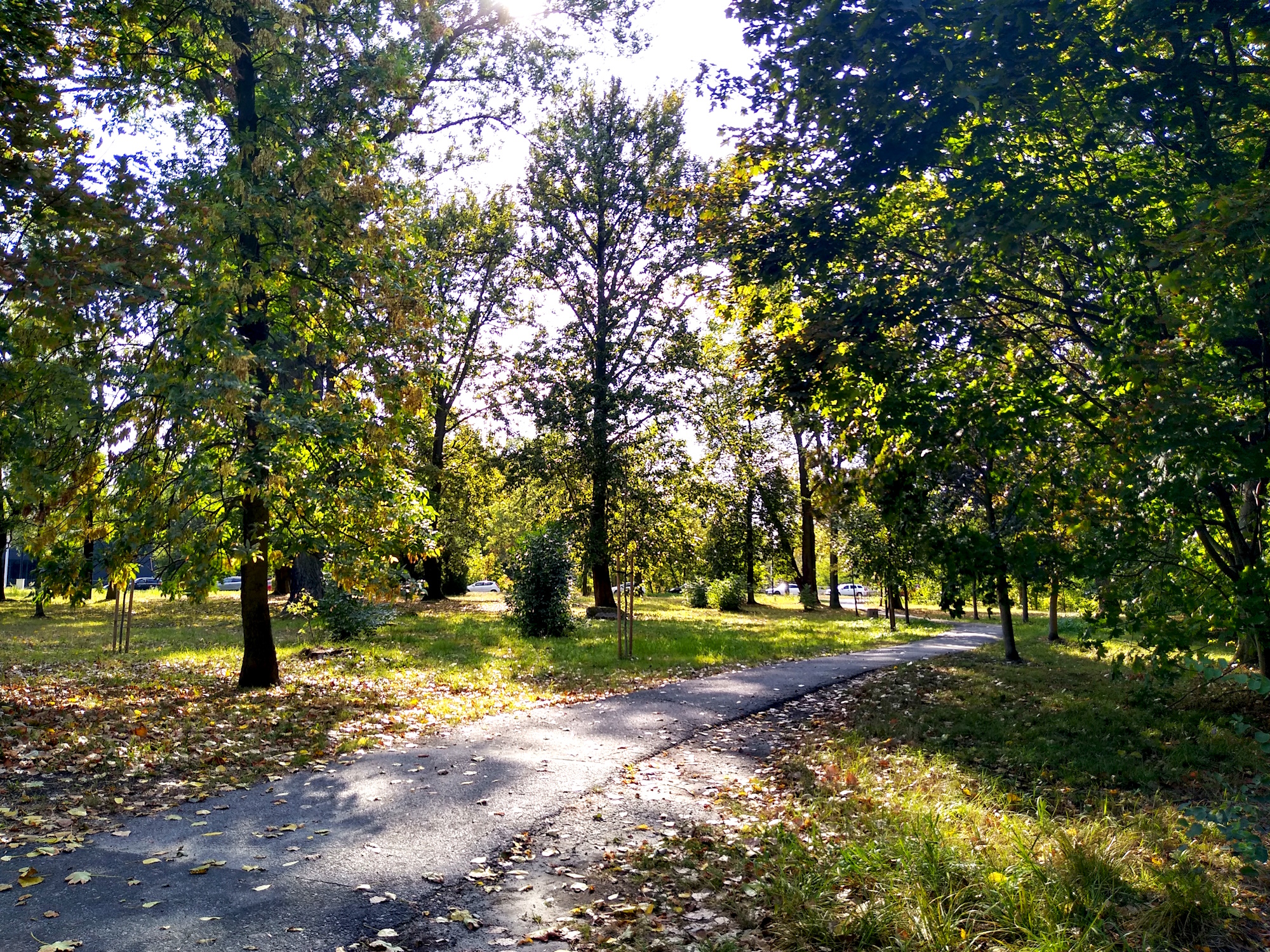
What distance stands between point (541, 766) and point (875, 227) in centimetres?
658

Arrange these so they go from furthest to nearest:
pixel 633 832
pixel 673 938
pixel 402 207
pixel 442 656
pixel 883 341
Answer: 1. pixel 442 656
2. pixel 402 207
3. pixel 883 341
4. pixel 633 832
5. pixel 673 938

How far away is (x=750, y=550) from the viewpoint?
42906 mm

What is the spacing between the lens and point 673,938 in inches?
167

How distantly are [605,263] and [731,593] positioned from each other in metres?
16.0

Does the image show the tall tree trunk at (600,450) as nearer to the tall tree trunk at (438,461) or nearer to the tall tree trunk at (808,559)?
the tall tree trunk at (438,461)

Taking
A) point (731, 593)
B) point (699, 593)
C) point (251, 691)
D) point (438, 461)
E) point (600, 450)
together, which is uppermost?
point (438, 461)

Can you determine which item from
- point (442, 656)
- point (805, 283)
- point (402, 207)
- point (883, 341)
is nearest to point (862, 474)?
point (883, 341)

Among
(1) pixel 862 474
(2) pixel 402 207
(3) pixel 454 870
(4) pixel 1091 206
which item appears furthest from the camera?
(2) pixel 402 207

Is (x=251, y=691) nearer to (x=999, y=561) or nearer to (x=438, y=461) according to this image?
(x=999, y=561)

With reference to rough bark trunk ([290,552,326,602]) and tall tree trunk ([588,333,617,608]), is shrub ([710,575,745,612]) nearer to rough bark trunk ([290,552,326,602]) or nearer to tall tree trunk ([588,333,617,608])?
tall tree trunk ([588,333,617,608])

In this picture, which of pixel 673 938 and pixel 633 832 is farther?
pixel 633 832

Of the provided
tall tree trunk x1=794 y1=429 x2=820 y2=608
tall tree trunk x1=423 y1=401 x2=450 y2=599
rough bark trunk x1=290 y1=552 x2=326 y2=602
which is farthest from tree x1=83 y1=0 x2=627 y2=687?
tall tree trunk x1=794 y1=429 x2=820 y2=608

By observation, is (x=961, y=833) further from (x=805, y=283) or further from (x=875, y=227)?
(x=875, y=227)

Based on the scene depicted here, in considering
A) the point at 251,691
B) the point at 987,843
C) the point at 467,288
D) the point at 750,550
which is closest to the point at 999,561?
the point at 987,843
